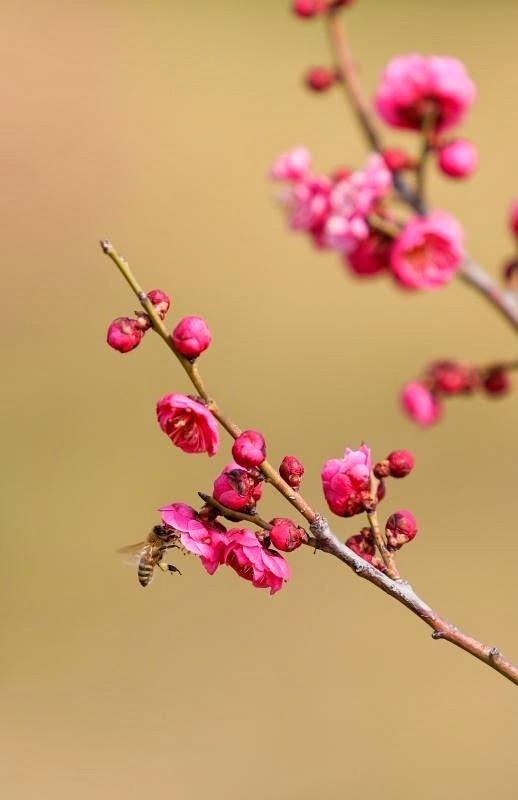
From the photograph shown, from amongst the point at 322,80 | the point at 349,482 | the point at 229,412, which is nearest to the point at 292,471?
the point at 349,482

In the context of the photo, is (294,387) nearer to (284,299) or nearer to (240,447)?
(284,299)

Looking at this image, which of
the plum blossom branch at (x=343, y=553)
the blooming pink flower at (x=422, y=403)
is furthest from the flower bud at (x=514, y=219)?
the plum blossom branch at (x=343, y=553)

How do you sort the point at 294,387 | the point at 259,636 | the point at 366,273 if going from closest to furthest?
the point at 366,273 → the point at 259,636 → the point at 294,387

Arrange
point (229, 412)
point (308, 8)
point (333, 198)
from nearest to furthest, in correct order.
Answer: point (333, 198) < point (308, 8) < point (229, 412)

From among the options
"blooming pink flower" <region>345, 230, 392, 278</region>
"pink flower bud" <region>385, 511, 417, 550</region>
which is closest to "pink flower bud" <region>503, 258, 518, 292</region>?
"blooming pink flower" <region>345, 230, 392, 278</region>

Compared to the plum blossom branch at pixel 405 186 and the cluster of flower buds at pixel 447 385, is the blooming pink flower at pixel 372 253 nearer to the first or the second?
the plum blossom branch at pixel 405 186

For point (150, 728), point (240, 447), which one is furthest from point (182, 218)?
point (240, 447)

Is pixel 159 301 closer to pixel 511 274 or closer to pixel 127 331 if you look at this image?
pixel 127 331
